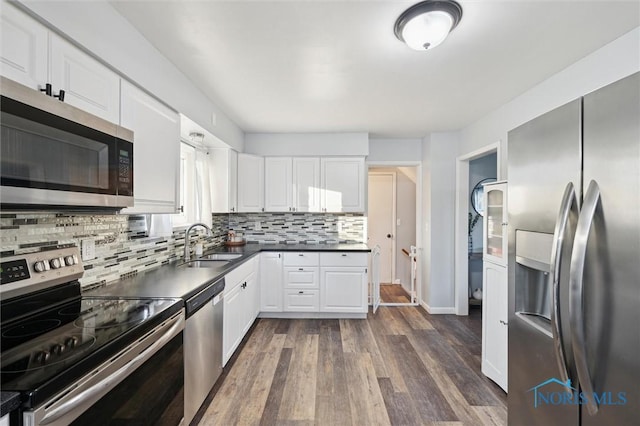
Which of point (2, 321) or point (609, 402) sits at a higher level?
point (2, 321)

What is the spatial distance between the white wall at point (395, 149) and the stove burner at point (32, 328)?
388 centimetres

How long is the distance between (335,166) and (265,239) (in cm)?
147

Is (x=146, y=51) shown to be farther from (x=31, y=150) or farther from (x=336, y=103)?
(x=336, y=103)

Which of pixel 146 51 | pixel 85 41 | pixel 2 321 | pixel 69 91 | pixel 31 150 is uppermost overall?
pixel 146 51

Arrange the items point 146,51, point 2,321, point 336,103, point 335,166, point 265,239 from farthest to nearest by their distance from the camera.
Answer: point 265,239 < point 335,166 < point 336,103 < point 146,51 < point 2,321

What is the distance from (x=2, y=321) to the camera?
1121 mm

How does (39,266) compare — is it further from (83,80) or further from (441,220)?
(441,220)

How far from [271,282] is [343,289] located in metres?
0.92

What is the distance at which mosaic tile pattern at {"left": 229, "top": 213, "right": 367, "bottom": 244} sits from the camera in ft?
14.1

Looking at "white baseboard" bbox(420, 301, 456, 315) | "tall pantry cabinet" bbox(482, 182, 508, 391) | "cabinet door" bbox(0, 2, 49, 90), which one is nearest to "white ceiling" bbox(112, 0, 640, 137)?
"cabinet door" bbox(0, 2, 49, 90)

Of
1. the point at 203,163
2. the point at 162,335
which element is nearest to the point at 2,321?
the point at 162,335

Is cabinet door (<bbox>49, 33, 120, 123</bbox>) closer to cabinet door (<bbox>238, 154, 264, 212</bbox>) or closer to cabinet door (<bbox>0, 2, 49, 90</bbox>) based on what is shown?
cabinet door (<bbox>0, 2, 49, 90</bbox>)

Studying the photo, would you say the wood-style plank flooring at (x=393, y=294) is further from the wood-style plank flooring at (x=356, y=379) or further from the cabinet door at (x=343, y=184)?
the cabinet door at (x=343, y=184)

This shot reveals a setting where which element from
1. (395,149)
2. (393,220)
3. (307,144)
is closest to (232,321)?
(307,144)
